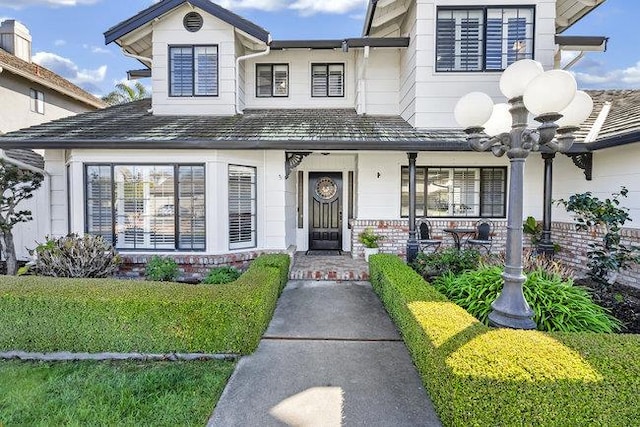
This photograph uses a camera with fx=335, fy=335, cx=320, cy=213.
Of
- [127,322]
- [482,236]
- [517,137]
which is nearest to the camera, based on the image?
[517,137]

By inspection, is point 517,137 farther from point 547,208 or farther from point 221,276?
point 547,208

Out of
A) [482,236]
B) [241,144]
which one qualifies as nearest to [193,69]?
[241,144]

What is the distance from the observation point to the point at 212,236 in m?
7.30

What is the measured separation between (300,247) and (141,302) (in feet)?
20.4

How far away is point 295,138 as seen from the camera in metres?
7.27

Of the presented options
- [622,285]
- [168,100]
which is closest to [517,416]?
[622,285]

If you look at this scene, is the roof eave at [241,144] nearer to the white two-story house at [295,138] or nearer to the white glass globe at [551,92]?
the white two-story house at [295,138]

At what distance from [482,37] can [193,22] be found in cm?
706

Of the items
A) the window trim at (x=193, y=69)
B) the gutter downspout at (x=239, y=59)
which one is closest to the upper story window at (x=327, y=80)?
the gutter downspout at (x=239, y=59)

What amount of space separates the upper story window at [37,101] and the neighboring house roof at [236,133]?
270 inches

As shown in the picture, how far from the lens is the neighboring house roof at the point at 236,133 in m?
6.91

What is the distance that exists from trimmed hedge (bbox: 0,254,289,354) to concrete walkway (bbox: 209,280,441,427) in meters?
0.51

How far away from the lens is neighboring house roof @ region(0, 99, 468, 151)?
691cm

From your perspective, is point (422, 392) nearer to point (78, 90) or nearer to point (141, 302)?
point (141, 302)
